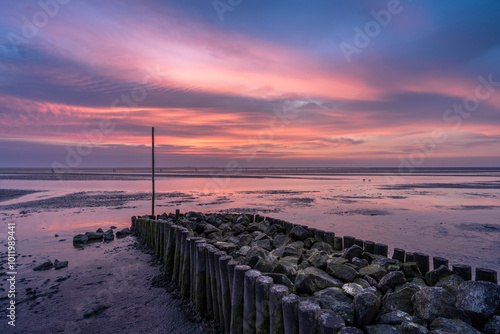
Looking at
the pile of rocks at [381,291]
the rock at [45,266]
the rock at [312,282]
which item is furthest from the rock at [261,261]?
the rock at [45,266]

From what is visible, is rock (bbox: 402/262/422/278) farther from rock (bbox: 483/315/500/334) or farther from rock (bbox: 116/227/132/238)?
rock (bbox: 116/227/132/238)

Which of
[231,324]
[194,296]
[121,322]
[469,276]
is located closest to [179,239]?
[194,296]

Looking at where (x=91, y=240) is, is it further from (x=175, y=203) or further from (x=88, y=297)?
(x=175, y=203)

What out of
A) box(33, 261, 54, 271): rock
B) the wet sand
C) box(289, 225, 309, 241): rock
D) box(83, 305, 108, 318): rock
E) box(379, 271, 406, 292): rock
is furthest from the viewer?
box(33, 261, 54, 271): rock

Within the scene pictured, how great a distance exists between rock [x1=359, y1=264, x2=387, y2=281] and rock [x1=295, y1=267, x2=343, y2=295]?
63 cm

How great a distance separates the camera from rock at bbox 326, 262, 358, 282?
17.7 feet

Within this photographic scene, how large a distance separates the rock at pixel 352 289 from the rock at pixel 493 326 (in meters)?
1.62

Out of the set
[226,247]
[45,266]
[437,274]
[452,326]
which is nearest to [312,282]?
[452,326]

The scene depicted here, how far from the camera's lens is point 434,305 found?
12.8ft

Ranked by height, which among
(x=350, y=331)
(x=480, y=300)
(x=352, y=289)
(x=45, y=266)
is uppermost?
(x=350, y=331)

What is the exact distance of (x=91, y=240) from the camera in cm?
1220

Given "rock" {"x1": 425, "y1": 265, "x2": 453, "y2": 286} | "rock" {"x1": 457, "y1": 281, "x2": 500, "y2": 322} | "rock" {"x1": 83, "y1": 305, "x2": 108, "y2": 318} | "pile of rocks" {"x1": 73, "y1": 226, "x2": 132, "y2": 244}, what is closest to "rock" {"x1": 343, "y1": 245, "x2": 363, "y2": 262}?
"rock" {"x1": 425, "y1": 265, "x2": 453, "y2": 286}

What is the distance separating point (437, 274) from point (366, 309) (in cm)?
208

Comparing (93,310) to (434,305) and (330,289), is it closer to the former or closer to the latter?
(330,289)
